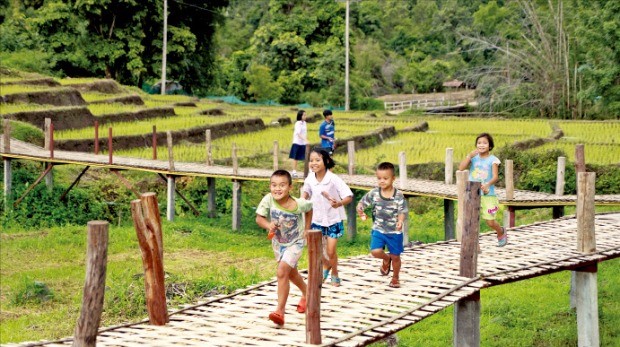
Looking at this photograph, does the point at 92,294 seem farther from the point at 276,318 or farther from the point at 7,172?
the point at 7,172

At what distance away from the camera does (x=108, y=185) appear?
66.7 feet

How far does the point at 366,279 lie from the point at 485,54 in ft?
120

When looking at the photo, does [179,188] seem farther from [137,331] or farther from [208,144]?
[137,331]

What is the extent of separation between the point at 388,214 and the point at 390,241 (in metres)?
0.22

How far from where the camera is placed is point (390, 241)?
8.71 m

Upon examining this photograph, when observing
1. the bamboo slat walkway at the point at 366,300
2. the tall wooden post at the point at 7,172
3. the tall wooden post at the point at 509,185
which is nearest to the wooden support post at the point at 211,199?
the tall wooden post at the point at 7,172

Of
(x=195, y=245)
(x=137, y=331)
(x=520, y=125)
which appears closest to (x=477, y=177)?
(x=137, y=331)

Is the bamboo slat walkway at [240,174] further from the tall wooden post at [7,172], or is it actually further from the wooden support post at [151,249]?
the wooden support post at [151,249]

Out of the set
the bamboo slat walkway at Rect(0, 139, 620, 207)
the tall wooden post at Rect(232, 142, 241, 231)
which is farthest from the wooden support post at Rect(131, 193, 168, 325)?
the tall wooden post at Rect(232, 142, 241, 231)

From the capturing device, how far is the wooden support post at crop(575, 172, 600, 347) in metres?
10.1

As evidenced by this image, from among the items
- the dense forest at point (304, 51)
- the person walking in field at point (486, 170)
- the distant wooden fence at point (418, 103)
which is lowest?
the person walking in field at point (486, 170)

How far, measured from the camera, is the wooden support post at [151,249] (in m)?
7.44

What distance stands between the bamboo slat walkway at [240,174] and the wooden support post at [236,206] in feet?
0.81

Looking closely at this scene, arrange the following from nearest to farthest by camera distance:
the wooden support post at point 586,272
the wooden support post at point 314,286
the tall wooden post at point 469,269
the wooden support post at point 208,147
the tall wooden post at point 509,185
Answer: the wooden support post at point 314,286, the tall wooden post at point 469,269, the wooden support post at point 586,272, the tall wooden post at point 509,185, the wooden support post at point 208,147
